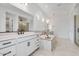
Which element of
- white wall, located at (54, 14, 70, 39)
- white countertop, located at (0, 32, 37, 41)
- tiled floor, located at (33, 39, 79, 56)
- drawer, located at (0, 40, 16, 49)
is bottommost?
tiled floor, located at (33, 39, 79, 56)

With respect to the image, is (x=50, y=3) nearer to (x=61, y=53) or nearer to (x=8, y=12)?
(x=8, y=12)

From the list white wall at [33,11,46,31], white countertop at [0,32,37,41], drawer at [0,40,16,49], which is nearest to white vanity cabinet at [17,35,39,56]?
white countertop at [0,32,37,41]

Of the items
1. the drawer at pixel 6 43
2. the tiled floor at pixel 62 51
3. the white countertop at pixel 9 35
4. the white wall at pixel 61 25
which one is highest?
the white wall at pixel 61 25

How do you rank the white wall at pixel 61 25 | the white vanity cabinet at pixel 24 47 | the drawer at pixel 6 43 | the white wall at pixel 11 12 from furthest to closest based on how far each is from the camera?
the white wall at pixel 61 25
the white vanity cabinet at pixel 24 47
the white wall at pixel 11 12
the drawer at pixel 6 43

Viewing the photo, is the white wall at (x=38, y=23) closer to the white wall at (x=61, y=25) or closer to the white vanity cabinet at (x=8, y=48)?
the white wall at (x=61, y=25)

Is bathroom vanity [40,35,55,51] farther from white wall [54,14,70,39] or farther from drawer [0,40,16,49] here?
drawer [0,40,16,49]

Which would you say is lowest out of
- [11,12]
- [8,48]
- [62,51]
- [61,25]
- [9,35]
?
[62,51]

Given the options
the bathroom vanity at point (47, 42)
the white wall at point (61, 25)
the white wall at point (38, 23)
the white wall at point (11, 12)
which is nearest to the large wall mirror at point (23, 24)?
the white wall at point (11, 12)

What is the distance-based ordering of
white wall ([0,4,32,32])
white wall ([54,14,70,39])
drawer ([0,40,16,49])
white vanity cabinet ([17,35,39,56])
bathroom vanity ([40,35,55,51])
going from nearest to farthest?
drawer ([0,40,16,49]), white wall ([0,4,32,32]), white vanity cabinet ([17,35,39,56]), white wall ([54,14,70,39]), bathroom vanity ([40,35,55,51])

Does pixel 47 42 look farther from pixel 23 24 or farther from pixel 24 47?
pixel 23 24

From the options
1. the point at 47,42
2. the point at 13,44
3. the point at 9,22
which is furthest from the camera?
the point at 47,42

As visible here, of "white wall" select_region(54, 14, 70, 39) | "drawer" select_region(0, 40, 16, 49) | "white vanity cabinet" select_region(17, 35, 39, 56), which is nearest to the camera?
"drawer" select_region(0, 40, 16, 49)

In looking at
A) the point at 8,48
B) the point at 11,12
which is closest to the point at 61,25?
the point at 11,12

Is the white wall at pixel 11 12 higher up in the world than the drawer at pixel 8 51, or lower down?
higher up
